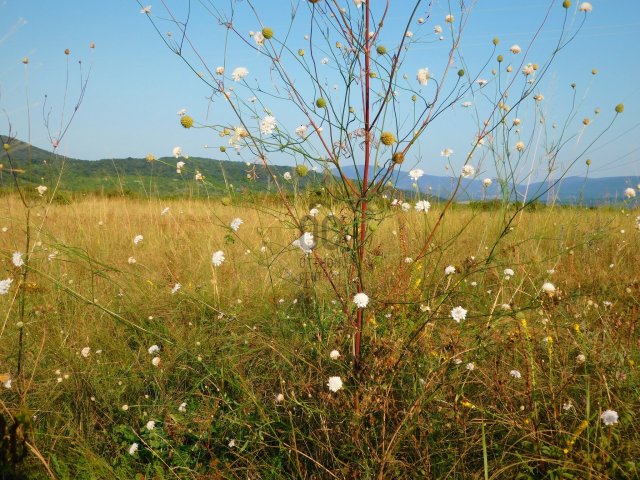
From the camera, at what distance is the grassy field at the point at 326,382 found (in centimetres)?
134

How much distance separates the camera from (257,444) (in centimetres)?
153

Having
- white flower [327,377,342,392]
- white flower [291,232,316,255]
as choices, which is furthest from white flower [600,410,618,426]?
white flower [291,232,316,255]

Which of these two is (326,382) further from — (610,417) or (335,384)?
(610,417)

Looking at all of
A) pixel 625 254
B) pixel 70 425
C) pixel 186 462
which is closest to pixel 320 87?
pixel 186 462

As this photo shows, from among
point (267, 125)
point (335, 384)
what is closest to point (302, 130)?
point (267, 125)

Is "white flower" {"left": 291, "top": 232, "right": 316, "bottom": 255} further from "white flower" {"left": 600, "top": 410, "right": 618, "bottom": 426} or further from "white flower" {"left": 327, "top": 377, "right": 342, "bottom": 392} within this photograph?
"white flower" {"left": 600, "top": 410, "right": 618, "bottom": 426}

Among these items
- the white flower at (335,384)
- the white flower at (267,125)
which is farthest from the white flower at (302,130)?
the white flower at (335,384)

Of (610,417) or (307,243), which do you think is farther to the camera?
(307,243)

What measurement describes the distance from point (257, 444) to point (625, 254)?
328cm

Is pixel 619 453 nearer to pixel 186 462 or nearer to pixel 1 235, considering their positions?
pixel 186 462

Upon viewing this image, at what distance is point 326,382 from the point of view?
1.58 metres

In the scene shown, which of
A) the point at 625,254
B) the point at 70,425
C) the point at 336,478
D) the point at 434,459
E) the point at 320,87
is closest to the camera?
the point at 336,478

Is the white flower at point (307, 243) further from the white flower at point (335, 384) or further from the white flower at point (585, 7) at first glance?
the white flower at point (585, 7)

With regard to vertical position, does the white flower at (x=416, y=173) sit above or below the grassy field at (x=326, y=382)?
above
